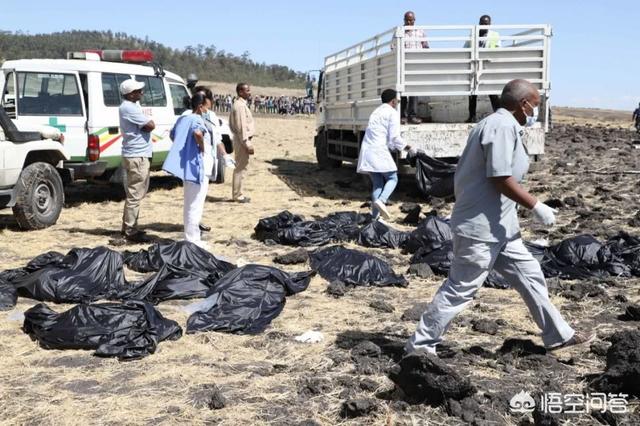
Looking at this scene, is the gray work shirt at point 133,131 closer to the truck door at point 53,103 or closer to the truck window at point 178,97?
the truck door at point 53,103

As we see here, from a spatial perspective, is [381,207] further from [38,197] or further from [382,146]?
[38,197]

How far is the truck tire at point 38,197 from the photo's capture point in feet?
29.1

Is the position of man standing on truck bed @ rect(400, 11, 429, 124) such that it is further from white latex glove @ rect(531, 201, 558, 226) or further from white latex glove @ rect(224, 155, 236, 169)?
white latex glove @ rect(531, 201, 558, 226)

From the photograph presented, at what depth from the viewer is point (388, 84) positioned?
36.8ft

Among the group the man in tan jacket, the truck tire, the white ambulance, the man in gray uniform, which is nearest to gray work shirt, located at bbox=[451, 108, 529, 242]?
the man in gray uniform

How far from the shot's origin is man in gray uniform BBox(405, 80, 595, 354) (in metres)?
4.08

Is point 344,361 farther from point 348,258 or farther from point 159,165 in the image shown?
point 159,165

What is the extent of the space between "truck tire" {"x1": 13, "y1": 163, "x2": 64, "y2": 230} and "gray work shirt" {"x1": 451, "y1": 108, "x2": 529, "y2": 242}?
6.43m

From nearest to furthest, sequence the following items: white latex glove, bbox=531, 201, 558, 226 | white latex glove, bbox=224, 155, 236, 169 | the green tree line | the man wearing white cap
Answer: white latex glove, bbox=531, 201, 558, 226
the man wearing white cap
white latex glove, bbox=224, 155, 236, 169
the green tree line

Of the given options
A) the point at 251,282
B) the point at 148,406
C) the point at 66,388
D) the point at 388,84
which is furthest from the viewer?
the point at 388,84

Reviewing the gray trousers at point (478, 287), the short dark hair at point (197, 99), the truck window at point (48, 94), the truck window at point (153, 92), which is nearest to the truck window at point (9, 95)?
the truck window at point (48, 94)

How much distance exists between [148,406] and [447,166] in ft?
22.6

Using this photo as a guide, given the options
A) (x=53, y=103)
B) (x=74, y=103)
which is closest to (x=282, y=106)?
(x=74, y=103)

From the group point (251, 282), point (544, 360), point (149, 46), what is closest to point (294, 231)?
point (251, 282)
